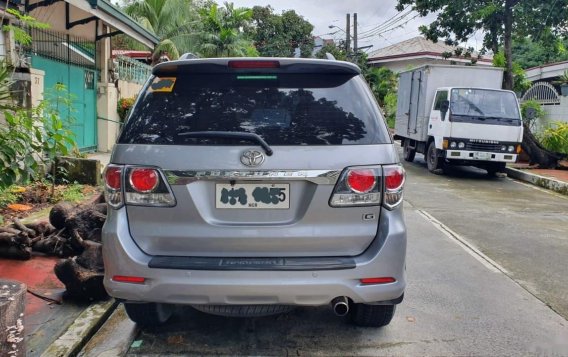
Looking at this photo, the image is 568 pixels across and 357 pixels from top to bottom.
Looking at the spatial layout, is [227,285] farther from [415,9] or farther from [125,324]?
[415,9]

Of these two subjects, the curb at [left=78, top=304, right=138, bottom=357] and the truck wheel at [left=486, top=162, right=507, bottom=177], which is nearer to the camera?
the curb at [left=78, top=304, right=138, bottom=357]

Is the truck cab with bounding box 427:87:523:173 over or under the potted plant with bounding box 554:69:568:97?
under

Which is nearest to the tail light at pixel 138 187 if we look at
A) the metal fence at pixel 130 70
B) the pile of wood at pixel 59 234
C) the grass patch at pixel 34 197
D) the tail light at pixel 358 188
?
the tail light at pixel 358 188

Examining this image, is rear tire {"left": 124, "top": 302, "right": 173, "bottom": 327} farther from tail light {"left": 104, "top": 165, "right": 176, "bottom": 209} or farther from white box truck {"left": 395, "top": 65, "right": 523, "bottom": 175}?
white box truck {"left": 395, "top": 65, "right": 523, "bottom": 175}

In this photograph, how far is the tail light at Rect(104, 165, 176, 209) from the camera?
9.96 feet

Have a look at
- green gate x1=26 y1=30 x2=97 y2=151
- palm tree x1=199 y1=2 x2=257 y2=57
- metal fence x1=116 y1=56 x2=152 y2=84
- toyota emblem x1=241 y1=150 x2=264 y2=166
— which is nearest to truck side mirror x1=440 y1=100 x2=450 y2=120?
metal fence x1=116 y1=56 x2=152 y2=84

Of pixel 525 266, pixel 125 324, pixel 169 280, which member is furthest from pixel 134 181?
pixel 525 266

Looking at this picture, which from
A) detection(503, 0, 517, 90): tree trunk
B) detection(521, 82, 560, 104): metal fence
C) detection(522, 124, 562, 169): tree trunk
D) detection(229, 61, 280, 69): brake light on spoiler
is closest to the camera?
detection(229, 61, 280, 69): brake light on spoiler

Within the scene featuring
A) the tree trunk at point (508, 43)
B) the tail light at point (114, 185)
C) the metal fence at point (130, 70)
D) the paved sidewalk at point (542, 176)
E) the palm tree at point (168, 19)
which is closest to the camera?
the tail light at point (114, 185)

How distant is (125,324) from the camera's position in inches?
156

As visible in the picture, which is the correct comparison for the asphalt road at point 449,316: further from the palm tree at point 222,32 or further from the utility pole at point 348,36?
the utility pole at point 348,36

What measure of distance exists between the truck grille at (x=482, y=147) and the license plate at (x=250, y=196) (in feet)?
33.8

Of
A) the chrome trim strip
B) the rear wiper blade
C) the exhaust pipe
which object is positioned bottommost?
the exhaust pipe

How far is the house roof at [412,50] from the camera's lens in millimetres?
34269
